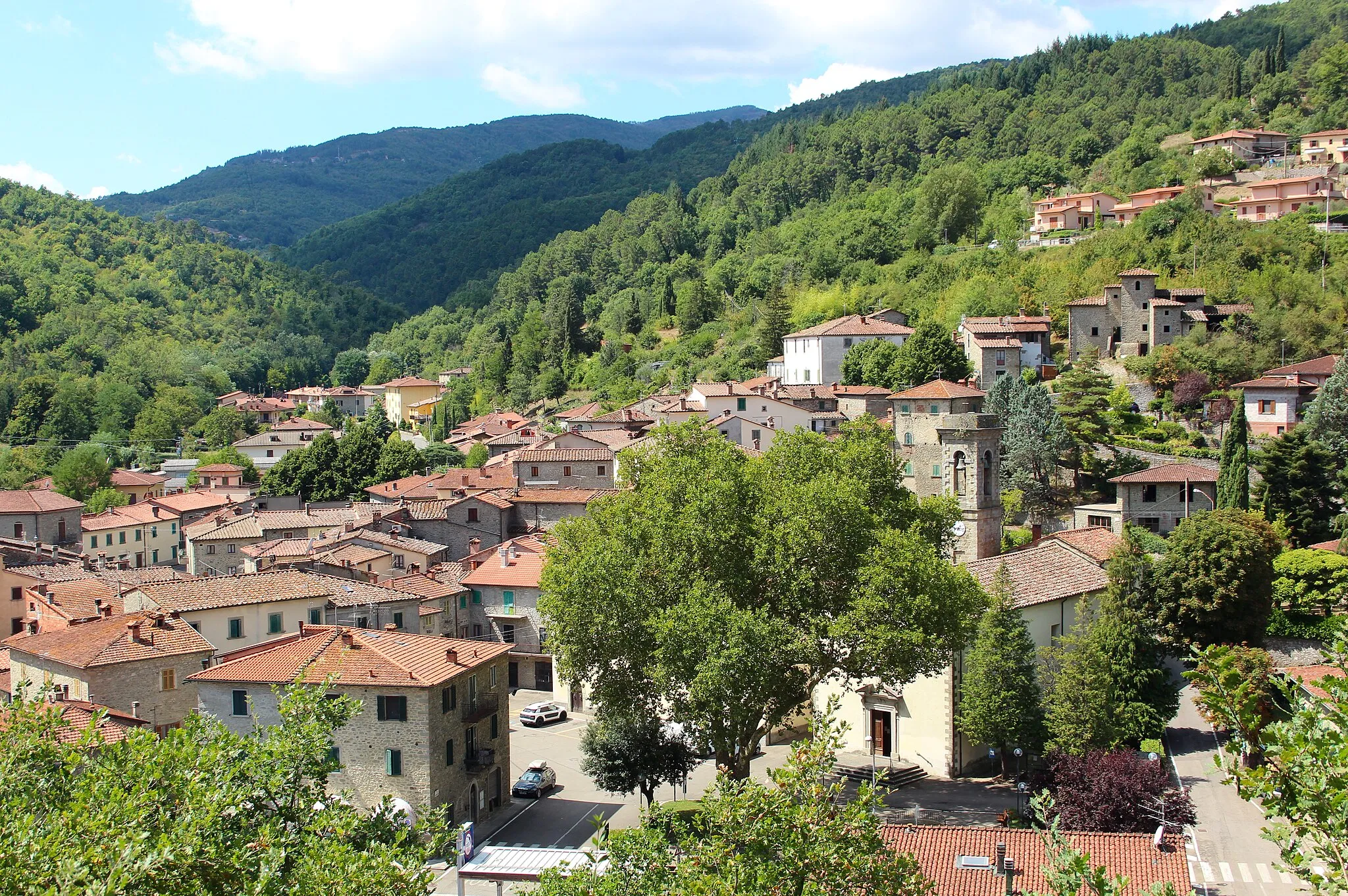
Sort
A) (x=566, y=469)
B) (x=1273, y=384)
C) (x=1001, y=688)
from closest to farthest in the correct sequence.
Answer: (x=1001, y=688) → (x=1273, y=384) → (x=566, y=469)

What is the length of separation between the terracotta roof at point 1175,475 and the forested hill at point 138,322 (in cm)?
8568

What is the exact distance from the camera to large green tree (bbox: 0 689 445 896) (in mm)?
11336

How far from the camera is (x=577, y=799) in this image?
1211 inches

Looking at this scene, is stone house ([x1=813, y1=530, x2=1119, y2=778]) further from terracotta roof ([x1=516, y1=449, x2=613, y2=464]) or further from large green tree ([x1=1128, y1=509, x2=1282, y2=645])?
terracotta roof ([x1=516, y1=449, x2=613, y2=464])

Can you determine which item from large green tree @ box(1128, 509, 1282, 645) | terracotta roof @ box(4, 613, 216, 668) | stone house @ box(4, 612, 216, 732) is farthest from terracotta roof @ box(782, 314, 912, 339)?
stone house @ box(4, 612, 216, 732)

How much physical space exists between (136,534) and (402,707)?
42.8 metres

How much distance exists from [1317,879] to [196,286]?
169 m

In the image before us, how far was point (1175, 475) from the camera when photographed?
148 feet

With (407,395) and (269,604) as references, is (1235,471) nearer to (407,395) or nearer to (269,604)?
(269,604)

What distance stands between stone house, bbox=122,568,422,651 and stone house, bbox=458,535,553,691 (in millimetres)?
2927

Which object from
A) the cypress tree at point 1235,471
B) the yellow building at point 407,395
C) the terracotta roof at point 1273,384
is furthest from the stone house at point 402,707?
the yellow building at point 407,395

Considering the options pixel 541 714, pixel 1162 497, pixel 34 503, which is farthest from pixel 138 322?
pixel 1162 497

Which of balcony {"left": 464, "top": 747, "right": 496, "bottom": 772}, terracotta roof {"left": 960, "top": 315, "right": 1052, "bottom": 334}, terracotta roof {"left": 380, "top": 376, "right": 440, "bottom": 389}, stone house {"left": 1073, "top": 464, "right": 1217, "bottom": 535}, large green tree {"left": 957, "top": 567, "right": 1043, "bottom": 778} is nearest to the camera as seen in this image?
balcony {"left": 464, "top": 747, "right": 496, "bottom": 772}

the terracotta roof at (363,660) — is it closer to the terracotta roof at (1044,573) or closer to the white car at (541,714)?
the white car at (541,714)
